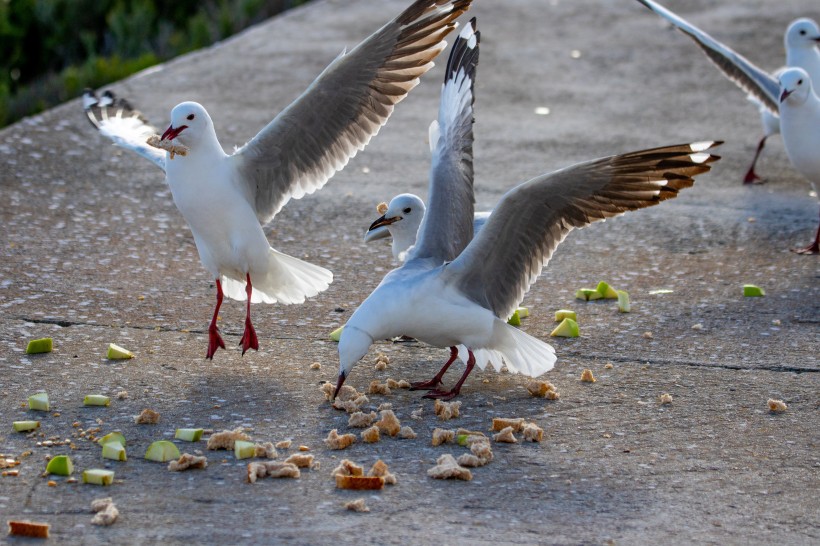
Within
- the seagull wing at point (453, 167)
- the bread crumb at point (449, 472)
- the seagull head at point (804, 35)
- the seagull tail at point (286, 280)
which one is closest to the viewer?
the bread crumb at point (449, 472)

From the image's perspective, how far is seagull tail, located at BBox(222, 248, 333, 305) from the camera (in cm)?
533

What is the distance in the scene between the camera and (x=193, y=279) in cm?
593

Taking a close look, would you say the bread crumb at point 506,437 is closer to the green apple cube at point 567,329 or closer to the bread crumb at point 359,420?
the bread crumb at point 359,420

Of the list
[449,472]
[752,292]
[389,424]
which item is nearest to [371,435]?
[389,424]

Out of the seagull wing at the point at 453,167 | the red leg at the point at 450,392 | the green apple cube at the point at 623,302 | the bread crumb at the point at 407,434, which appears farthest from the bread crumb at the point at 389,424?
the green apple cube at the point at 623,302

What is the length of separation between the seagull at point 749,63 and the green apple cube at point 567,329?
300 centimetres

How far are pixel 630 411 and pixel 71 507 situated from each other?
2097mm

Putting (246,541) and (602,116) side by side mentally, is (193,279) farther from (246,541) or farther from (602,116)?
(602,116)

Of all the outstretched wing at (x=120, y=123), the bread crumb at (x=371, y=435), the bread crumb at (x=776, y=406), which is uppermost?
the outstretched wing at (x=120, y=123)

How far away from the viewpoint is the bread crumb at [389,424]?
165 inches

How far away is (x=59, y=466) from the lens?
3.78 m

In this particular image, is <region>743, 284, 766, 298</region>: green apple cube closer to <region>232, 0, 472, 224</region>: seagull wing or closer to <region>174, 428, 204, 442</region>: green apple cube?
<region>232, 0, 472, 224</region>: seagull wing

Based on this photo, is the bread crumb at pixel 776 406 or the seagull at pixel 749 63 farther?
the seagull at pixel 749 63

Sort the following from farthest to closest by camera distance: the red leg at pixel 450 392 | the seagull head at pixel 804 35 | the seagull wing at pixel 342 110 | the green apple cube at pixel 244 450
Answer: the seagull head at pixel 804 35
the seagull wing at pixel 342 110
the red leg at pixel 450 392
the green apple cube at pixel 244 450
